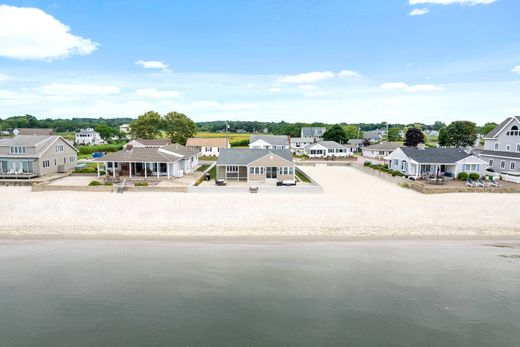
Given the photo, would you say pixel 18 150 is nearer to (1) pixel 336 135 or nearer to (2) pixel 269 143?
(2) pixel 269 143

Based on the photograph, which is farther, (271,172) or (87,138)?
(87,138)

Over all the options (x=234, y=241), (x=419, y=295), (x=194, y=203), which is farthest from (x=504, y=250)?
(x=194, y=203)

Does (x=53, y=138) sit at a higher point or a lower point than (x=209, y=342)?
higher

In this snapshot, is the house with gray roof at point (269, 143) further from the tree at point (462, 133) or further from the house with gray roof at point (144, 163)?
the tree at point (462, 133)

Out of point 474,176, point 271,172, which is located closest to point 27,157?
point 271,172

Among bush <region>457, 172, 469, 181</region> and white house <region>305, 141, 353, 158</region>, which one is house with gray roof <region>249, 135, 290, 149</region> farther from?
bush <region>457, 172, 469, 181</region>

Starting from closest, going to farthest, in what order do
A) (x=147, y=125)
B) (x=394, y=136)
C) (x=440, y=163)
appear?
(x=440, y=163) < (x=147, y=125) < (x=394, y=136)

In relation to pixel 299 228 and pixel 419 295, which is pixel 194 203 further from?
pixel 419 295
